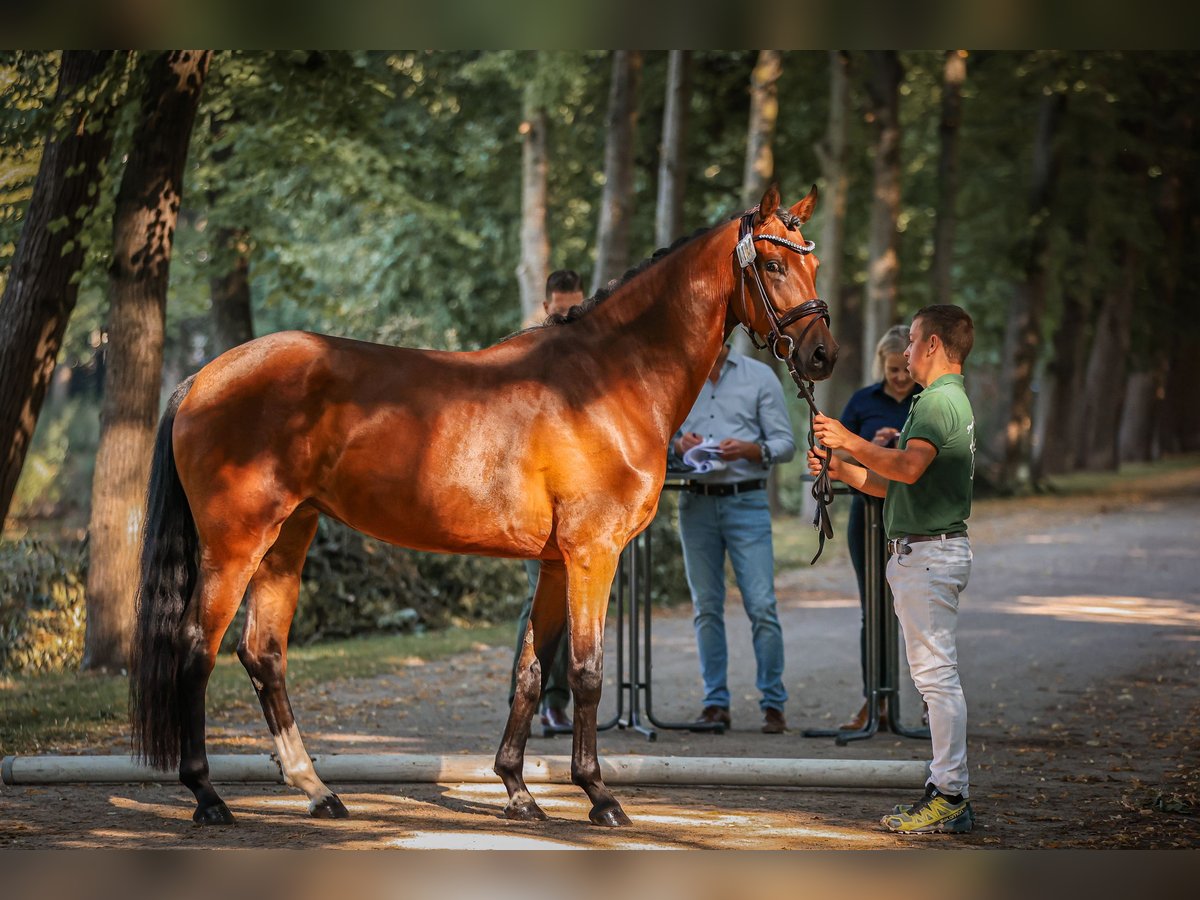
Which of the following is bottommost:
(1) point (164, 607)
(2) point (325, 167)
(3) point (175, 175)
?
(1) point (164, 607)

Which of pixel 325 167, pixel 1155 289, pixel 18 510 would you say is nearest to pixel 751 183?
pixel 325 167

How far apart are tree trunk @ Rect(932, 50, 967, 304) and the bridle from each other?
16952 millimetres

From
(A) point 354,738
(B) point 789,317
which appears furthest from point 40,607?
(B) point 789,317

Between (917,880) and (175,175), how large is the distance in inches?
309

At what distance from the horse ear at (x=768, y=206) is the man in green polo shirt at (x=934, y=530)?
79 centimetres

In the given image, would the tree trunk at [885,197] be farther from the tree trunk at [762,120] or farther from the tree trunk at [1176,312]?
the tree trunk at [1176,312]

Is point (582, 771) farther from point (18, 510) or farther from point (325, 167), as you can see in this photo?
point (18, 510)

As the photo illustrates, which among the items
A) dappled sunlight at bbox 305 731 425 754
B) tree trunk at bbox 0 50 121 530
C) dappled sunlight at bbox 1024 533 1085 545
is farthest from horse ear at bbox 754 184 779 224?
dappled sunlight at bbox 1024 533 1085 545

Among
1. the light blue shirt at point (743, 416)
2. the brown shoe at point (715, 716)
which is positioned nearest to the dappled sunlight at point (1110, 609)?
the brown shoe at point (715, 716)

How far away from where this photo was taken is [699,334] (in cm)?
605

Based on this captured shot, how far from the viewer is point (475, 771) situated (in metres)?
6.28

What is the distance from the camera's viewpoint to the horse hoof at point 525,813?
228 inches

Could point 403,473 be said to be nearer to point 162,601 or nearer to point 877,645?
point 162,601

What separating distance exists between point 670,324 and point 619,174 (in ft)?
35.3
